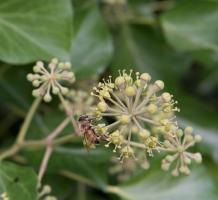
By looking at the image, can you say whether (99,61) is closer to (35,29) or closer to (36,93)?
(35,29)

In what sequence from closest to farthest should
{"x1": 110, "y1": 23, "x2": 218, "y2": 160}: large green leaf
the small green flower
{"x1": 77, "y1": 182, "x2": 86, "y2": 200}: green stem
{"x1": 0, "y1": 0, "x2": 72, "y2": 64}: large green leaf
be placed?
the small green flower < {"x1": 0, "y1": 0, "x2": 72, "y2": 64}: large green leaf < {"x1": 77, "y1": 182, "x2": 86, "y2": 200}: green stem < {"x1": 110, "y1": 23, "x2": 218, "y2": 160}: large green leaf

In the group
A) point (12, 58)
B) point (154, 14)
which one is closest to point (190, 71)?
point (154, 14)

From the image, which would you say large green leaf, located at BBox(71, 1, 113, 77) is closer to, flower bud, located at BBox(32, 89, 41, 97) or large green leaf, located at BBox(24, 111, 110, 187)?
large green leaf, located at BBox(24, 111, 110, 187)

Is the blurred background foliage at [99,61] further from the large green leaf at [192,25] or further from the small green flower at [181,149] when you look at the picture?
the small green flower at [181,149]

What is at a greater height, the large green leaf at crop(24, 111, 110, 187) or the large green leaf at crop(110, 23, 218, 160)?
the large green leaf at crop(110, 23, 218, 160)

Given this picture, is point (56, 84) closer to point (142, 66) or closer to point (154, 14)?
point (142, 66)

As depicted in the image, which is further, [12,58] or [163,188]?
[163,188]

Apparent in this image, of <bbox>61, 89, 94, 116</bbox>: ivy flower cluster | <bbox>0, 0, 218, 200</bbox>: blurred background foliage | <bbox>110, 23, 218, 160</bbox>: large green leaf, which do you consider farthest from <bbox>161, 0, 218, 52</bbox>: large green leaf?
<bbox>61, 89, 94, 116</bbox>: ivy flower cluster

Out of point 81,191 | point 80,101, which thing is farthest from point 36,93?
point 81,191
